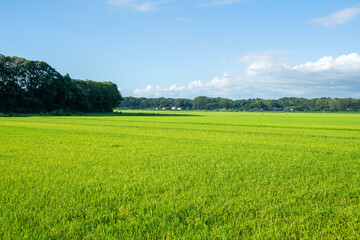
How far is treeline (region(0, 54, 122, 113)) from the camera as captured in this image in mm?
74312

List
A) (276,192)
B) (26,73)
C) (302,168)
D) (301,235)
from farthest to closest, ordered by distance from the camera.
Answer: (26,73), (302,168), (276,192), (301,235)

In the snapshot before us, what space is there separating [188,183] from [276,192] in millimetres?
2355

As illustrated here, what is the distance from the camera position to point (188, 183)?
7773mm

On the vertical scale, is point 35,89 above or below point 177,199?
above

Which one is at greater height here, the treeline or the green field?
the treeline

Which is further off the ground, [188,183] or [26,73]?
[26,73]

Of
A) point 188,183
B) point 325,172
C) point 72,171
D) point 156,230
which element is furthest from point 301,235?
point 72,171

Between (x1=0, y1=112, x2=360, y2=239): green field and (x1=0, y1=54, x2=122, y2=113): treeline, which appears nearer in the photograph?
(x1=0, y1=112, x2=360, y2=239): green field

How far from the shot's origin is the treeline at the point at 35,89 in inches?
2926

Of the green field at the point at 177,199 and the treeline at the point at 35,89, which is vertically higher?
the treeline at the point at 35,89

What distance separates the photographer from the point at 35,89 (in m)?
81.1

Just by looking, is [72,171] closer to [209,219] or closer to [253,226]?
[209,219]

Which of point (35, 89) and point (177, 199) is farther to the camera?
point (35, 89)

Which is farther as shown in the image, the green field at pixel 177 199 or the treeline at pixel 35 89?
the treeline at pixel 35 89
